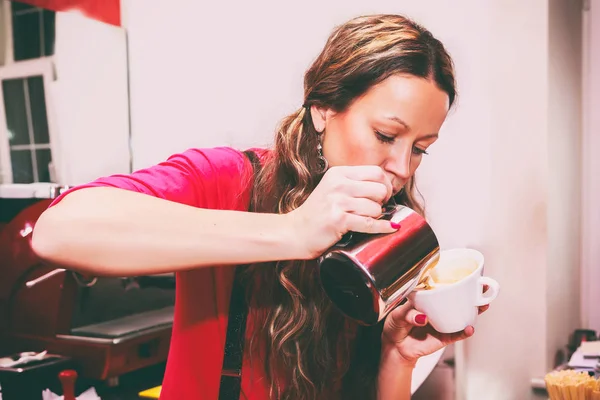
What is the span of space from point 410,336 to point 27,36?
1.77 metres

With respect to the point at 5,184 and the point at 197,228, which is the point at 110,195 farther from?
the point at 5,184

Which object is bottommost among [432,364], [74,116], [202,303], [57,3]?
[432,364]

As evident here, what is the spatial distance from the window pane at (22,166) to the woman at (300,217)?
1.29 metres

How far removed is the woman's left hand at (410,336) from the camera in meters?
0.94

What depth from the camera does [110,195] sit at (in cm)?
70

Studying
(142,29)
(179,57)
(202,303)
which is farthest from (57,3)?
(202,303)

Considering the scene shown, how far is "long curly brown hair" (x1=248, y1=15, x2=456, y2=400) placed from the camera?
3.01ft

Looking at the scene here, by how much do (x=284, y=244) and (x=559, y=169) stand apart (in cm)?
122

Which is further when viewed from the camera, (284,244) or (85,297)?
(85,297)

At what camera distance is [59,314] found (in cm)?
175

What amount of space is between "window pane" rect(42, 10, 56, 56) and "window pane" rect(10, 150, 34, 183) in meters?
0.38

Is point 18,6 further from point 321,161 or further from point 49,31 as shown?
point 321,161

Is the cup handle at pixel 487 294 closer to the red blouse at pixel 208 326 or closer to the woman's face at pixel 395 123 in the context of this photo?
the woman's face at pixel 395 123

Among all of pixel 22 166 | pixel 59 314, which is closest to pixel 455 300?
A: pixel 59 314
